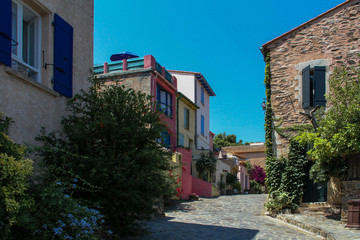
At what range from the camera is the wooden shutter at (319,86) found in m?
14.5

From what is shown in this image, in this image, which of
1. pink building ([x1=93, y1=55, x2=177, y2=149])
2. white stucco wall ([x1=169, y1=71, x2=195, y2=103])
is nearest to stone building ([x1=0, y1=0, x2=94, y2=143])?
pink building ([x1=93, y1=55, x2=177, y2=149])

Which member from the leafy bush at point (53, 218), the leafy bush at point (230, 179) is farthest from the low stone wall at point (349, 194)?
the leafy bush at point (230, 179)

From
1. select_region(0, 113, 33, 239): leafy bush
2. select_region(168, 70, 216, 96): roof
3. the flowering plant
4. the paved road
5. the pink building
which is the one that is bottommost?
the flowering plant

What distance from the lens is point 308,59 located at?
596 inches

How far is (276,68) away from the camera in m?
15.7

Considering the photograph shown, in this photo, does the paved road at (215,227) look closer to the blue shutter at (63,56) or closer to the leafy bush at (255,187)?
the blue shutter at (63,56)

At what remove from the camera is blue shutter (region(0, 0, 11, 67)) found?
6371 mm

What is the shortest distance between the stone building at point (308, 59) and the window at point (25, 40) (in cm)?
1007

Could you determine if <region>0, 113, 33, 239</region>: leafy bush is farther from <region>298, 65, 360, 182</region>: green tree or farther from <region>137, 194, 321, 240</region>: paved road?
<region>298, 65, 360, 182</region>: green tree

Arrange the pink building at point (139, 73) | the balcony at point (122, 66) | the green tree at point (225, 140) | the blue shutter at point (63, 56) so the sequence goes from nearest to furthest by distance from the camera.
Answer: the blue shutter at point (63, 56), the pink building at point (139, 73), the balcony at point (122, 66), the green tree at point (225, 140)

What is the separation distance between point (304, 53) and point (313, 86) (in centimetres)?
148

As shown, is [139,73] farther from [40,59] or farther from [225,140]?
[225,140]

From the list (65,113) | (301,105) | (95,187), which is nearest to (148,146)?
(95,187)

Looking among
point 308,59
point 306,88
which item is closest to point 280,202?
point 306,88
